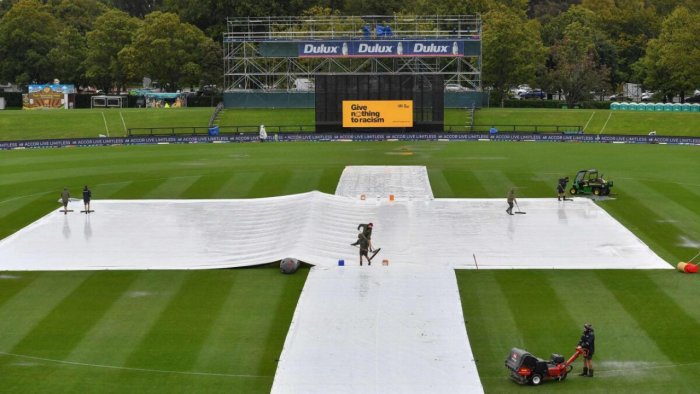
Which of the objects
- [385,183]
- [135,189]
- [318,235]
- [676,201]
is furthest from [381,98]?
[318,235]

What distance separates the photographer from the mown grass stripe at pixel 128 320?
2627 centimetres

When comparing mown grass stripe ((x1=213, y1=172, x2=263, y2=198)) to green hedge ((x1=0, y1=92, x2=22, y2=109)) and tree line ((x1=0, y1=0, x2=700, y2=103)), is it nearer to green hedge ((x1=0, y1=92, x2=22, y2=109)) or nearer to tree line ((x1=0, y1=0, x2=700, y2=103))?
tree line ((x1=0, y1=0, x2=700, y2=103))

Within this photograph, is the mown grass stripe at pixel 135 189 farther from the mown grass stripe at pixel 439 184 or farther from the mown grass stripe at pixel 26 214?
the mown grass stripe at pixel 439 184

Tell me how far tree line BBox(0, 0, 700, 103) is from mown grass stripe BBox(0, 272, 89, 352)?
87.7 metres

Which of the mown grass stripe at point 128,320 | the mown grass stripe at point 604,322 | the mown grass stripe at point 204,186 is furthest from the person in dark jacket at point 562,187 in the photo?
the mown grass stripe at point 128,320

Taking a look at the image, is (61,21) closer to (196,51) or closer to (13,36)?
(13,36)

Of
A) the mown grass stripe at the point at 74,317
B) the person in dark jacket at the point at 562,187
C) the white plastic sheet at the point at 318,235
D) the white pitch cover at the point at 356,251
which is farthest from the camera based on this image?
the person in dark jacket at the point at 562,187

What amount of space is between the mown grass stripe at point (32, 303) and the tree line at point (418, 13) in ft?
288

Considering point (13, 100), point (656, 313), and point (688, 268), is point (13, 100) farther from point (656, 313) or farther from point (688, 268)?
point (656, 313)

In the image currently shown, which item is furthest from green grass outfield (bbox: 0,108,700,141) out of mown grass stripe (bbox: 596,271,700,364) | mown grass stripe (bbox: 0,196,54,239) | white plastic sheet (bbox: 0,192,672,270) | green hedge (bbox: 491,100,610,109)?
mown grass stripe (bbox: 596,271,700,364)

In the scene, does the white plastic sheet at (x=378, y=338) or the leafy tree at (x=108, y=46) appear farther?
the leafy tree at (x=108, y=46)

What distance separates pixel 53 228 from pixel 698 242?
28.3 metres

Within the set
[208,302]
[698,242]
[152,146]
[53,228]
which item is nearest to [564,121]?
[152,146]

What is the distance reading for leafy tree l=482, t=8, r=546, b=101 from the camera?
375ft
